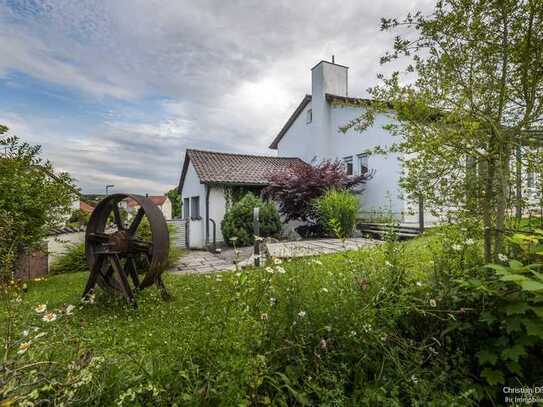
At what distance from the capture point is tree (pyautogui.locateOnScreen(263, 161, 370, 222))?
10781 mm

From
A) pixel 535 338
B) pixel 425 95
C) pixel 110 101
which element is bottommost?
pixel 535 338

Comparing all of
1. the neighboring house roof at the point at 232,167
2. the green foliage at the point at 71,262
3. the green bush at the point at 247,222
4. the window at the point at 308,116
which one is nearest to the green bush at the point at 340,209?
the green bush at the point at 247,222

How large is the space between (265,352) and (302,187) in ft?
30.5

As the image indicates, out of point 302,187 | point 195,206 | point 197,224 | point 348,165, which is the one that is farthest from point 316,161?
point 197,224

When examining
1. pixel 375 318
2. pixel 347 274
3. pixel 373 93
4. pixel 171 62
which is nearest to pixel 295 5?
pixel 171 62

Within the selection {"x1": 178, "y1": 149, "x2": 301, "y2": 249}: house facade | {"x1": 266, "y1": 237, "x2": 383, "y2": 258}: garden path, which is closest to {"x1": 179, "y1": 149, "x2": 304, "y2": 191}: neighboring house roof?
{"x1": 178, "y1": 149, "x2": 301, "y2": 249}: house facade

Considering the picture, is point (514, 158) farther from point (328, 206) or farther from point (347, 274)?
point (328, 206)

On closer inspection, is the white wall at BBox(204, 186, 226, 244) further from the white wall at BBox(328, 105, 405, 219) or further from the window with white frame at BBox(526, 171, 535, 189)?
the window with white frame at BBox(526, 171, 535, 189)

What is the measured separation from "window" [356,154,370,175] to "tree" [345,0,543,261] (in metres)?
9.68

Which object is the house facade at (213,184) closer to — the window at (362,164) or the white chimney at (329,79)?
the window at (362,164)

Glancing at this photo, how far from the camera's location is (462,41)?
2.66 meters

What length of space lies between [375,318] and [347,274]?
1.89 ft

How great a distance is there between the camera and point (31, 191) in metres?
5.28

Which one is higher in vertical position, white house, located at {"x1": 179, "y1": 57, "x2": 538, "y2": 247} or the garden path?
white house, located at {"x1": 179, "y1": 57, "x2": 538, "y2": 247}
